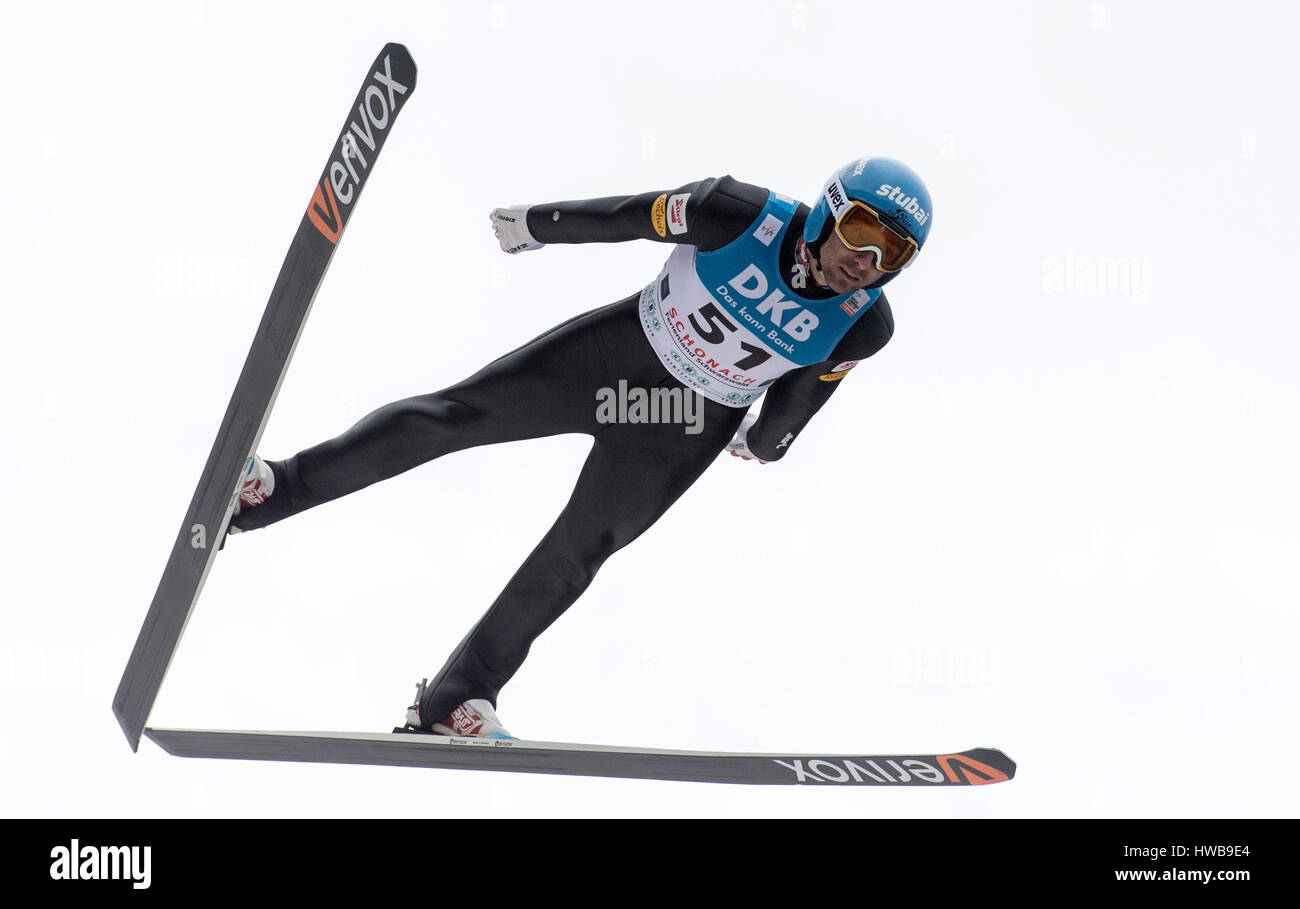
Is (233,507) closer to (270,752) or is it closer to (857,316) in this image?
(270,752)

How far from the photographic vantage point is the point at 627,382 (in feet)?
15.5

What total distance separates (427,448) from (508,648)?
73 centimetres

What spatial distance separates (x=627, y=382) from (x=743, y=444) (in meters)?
0.62

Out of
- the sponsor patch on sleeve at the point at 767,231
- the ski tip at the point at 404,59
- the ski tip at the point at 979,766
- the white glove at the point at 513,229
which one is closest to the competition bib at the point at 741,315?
the sponsor patch on sleeve at the point at 767,231

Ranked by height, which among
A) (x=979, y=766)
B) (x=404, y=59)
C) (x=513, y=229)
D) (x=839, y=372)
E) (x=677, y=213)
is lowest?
(x=979, y=766)

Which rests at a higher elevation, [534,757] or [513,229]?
[513,229]

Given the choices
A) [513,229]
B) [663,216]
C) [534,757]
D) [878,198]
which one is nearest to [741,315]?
Result: [663,216]

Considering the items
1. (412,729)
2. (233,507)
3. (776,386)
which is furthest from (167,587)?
(776,386)

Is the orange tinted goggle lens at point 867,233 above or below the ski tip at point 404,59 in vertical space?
below

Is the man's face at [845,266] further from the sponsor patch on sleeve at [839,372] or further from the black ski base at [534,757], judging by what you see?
the black ski base at [534,757]

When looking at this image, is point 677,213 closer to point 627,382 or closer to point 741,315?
point 741,315

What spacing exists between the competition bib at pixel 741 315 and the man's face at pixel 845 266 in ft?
0.31

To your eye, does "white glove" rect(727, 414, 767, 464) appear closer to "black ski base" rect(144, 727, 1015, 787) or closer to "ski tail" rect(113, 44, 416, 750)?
"black ski base" rect(144, 727, 1015, 787)

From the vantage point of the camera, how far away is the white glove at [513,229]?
461cm
